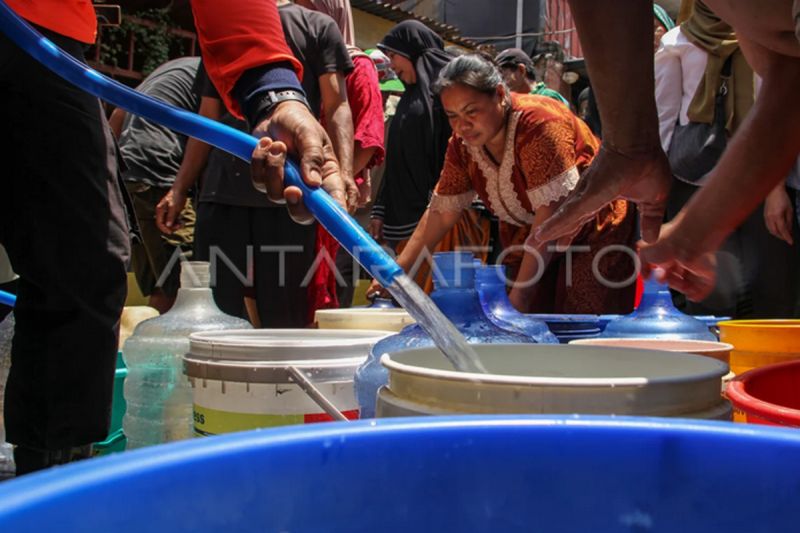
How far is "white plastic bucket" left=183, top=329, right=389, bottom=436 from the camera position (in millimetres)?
1272

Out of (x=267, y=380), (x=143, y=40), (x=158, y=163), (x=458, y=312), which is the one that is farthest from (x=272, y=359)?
(x=143, y=40)

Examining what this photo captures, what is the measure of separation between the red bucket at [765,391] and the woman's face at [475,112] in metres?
2.06

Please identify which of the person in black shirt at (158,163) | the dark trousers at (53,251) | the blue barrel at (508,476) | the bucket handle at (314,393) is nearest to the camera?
the blue barrel at (508,476)

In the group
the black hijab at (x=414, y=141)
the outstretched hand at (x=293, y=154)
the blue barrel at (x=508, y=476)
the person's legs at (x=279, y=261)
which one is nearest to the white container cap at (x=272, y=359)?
the outstretched hand at (x=293, y=154)

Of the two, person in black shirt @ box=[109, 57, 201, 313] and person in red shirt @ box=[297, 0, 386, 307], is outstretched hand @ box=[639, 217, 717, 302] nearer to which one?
person in red shirt @ box=[297, 0, 386, 307]

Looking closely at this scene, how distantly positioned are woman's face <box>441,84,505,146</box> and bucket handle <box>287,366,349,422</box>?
1917 millimetres

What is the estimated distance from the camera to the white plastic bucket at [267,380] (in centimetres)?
127

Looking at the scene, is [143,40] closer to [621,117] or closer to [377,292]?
[377,292]

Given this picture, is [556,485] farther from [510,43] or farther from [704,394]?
[510,43]

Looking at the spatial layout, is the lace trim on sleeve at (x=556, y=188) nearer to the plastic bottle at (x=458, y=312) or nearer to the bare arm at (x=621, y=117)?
the bare arm at (x=621, y=117)

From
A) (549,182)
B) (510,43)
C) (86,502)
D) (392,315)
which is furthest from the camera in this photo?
(510,43)

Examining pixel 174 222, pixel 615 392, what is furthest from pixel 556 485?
pixel 174 222

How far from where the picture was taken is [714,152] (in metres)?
3.04

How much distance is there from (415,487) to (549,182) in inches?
95.7
